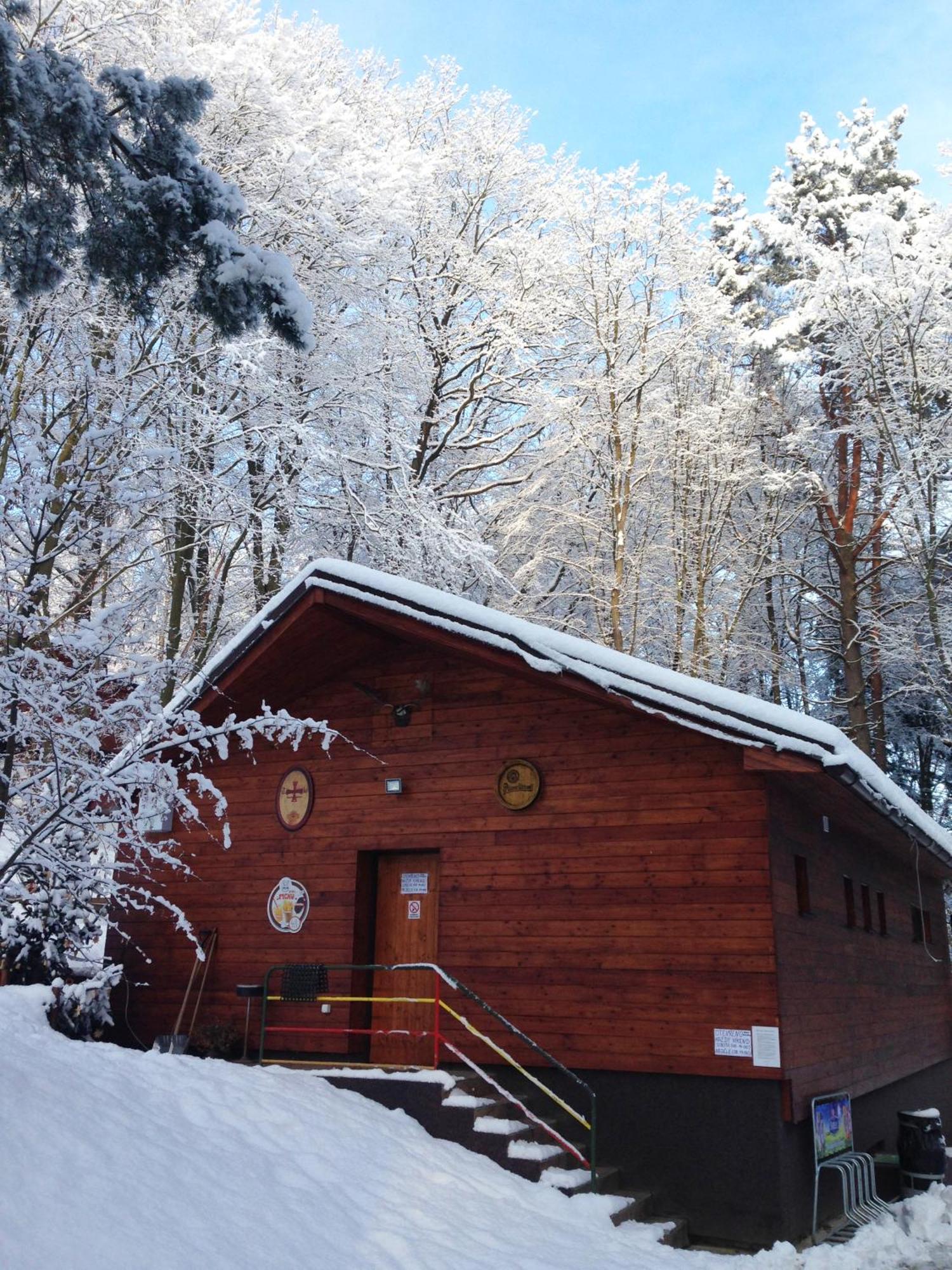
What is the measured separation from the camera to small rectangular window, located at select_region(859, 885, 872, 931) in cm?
1375

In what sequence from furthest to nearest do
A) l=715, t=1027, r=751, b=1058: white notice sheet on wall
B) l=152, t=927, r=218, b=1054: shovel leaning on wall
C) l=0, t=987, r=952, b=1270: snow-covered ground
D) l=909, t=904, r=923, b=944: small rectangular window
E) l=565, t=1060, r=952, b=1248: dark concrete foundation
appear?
l=909, t=904, r=923, b=944: small rectangular window → l=152, t=927, r=218, b=1054: shovel leaning on wall → l=715, t=1027, r=751, b=1058: white notice sheet on wall → l=565, t=1060, r=952, b=1248: dark concrete foundation → l=0, t=987, r=952, b=1270: snow-covered ground

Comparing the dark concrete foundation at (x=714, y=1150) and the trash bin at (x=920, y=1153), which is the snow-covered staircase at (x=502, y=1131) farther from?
the trash bin at (x=920, y=1153)

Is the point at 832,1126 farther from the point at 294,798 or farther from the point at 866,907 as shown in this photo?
the point at 294,798

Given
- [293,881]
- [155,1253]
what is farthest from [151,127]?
[293,881]

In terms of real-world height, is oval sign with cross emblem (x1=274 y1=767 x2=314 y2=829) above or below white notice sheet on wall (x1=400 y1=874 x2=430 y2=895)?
Answer: above

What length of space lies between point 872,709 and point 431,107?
1682 centimetres

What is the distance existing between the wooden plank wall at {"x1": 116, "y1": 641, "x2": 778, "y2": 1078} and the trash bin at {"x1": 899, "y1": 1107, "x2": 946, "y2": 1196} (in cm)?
405

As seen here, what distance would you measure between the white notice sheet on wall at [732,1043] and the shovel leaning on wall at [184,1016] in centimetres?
544

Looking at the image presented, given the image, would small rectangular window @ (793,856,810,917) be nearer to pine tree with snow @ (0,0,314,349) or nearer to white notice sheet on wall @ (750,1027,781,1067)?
white notice sheet on wall @ (750,1027,781,1067)

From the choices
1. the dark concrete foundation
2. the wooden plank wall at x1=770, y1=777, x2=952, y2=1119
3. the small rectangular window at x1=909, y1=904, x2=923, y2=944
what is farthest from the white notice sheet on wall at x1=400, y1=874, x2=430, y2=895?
the small rectangular window at x1=909, y1=904, x2=923, y2=944

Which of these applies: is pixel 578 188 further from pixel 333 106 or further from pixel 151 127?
pixel 151 127

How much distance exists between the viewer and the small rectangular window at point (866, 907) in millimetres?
13748

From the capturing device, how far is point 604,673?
9.95m

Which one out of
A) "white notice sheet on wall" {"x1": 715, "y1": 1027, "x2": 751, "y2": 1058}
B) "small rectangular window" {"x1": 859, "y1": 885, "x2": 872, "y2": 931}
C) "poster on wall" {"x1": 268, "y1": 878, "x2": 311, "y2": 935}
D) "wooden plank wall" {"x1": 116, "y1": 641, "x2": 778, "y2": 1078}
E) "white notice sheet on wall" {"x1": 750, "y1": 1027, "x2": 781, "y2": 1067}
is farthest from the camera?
"small rectangular window" {"x1": 859, "y1": 885, "x2": 872, "y2": 931}
